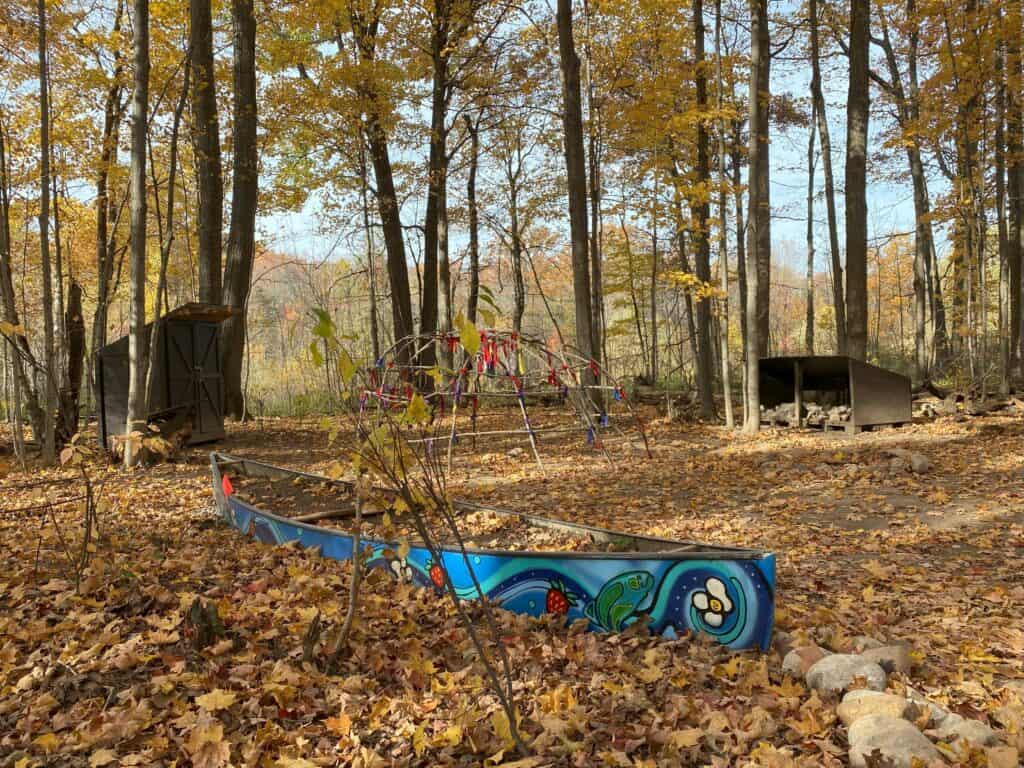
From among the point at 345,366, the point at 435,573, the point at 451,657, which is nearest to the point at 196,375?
the point at 435,573

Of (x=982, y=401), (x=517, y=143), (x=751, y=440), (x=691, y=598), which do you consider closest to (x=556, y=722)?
(x=691, y=598)

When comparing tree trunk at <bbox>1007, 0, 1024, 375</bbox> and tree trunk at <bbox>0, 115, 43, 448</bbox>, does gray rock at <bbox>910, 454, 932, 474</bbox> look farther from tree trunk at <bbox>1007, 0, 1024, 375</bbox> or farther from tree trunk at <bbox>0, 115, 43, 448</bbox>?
tree trunk at <bbox>0, 115, 43, 448</bbox>

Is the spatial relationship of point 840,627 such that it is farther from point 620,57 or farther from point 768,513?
point 620,57

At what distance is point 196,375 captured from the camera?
10.5 metres

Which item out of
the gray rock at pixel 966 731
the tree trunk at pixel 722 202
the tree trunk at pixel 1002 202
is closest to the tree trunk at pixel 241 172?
the tree trunk at pixel 722 202

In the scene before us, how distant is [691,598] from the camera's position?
9.74ft

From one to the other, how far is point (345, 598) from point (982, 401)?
11.1 metres

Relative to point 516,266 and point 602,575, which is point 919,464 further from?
point 516,266

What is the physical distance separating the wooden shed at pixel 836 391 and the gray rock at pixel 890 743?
8739mm

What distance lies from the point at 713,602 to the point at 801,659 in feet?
1.30

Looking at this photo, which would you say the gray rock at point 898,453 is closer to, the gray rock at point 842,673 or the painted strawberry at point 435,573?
the gray rock at point 842,673

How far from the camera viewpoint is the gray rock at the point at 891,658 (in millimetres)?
2684

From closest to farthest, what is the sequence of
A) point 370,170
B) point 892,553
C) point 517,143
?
point 892,553, point 370,170, point 517,143

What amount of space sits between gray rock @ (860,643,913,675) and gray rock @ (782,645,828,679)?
17cm
